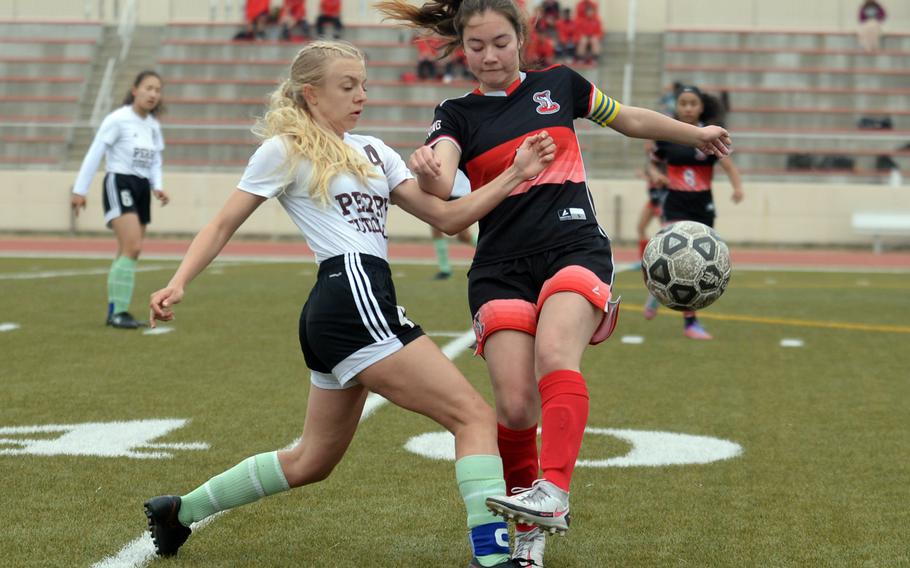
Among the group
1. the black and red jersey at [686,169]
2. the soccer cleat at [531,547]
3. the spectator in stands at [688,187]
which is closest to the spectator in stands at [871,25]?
the spectator in stands at [688,187]

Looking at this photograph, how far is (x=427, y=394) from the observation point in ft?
13.1

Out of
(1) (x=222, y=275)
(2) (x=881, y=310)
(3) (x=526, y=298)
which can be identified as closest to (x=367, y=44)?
(1) (x=222, y=275)

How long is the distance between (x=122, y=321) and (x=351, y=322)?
7371 millimetres

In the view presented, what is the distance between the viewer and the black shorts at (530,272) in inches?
179

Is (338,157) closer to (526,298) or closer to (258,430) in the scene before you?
(526,298)

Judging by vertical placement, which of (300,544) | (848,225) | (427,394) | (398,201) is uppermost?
(398,201)

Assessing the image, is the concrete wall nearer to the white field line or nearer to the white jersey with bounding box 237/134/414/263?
the white field line

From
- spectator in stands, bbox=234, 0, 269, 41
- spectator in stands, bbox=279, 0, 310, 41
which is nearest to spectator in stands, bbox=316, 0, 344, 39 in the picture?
spectator in stands, bbox=279, 0, 310, 41

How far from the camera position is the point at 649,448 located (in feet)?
20.5

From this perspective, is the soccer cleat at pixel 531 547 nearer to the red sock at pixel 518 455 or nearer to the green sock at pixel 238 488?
the red sock at pixel 518 455

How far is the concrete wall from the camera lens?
2321 centimetres

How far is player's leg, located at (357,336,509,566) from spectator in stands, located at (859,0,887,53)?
26174 mm

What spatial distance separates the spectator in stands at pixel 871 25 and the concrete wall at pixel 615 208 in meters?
6.31

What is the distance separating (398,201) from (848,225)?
2017 cm
